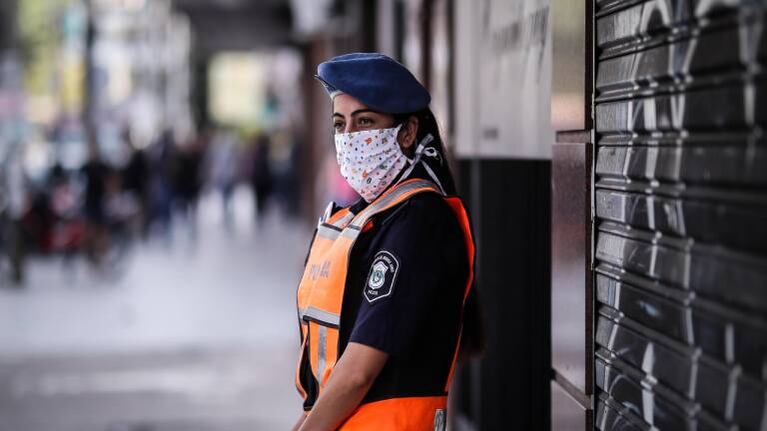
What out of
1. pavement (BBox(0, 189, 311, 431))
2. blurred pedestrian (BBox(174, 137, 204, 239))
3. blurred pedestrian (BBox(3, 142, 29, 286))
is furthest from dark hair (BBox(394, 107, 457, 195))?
blurred pedestrian (BBox(174, 137, 204, 239))

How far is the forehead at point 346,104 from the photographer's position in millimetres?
3057

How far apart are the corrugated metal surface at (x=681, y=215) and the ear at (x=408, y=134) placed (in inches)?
20.5

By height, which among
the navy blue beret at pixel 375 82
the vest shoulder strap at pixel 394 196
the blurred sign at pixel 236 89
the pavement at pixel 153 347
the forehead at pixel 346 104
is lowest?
the pavement at pixel 153 347

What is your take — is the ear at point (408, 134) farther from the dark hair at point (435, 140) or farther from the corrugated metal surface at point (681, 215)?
the corrugated metal surface at point (681, 215)

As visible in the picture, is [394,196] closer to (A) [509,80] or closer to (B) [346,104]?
(B) [346,104]

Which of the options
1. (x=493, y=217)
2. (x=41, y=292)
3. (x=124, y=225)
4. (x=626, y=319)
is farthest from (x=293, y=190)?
(x=626, y=319)

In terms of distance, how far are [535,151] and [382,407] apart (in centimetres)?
191

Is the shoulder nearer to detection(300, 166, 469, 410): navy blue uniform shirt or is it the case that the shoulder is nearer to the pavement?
detection(300, 166, 469, 410): navy blue uniform shirt

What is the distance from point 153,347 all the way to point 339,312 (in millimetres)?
8504

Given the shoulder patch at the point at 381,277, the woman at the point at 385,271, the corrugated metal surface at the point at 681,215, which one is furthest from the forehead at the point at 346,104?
the corrugated metal surface at the point at 681,215

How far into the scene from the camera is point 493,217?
5.90 metres

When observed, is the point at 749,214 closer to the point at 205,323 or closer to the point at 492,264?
the point at 492,264

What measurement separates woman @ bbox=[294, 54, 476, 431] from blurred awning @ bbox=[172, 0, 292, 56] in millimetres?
27788

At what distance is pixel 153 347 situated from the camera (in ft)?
36.9
